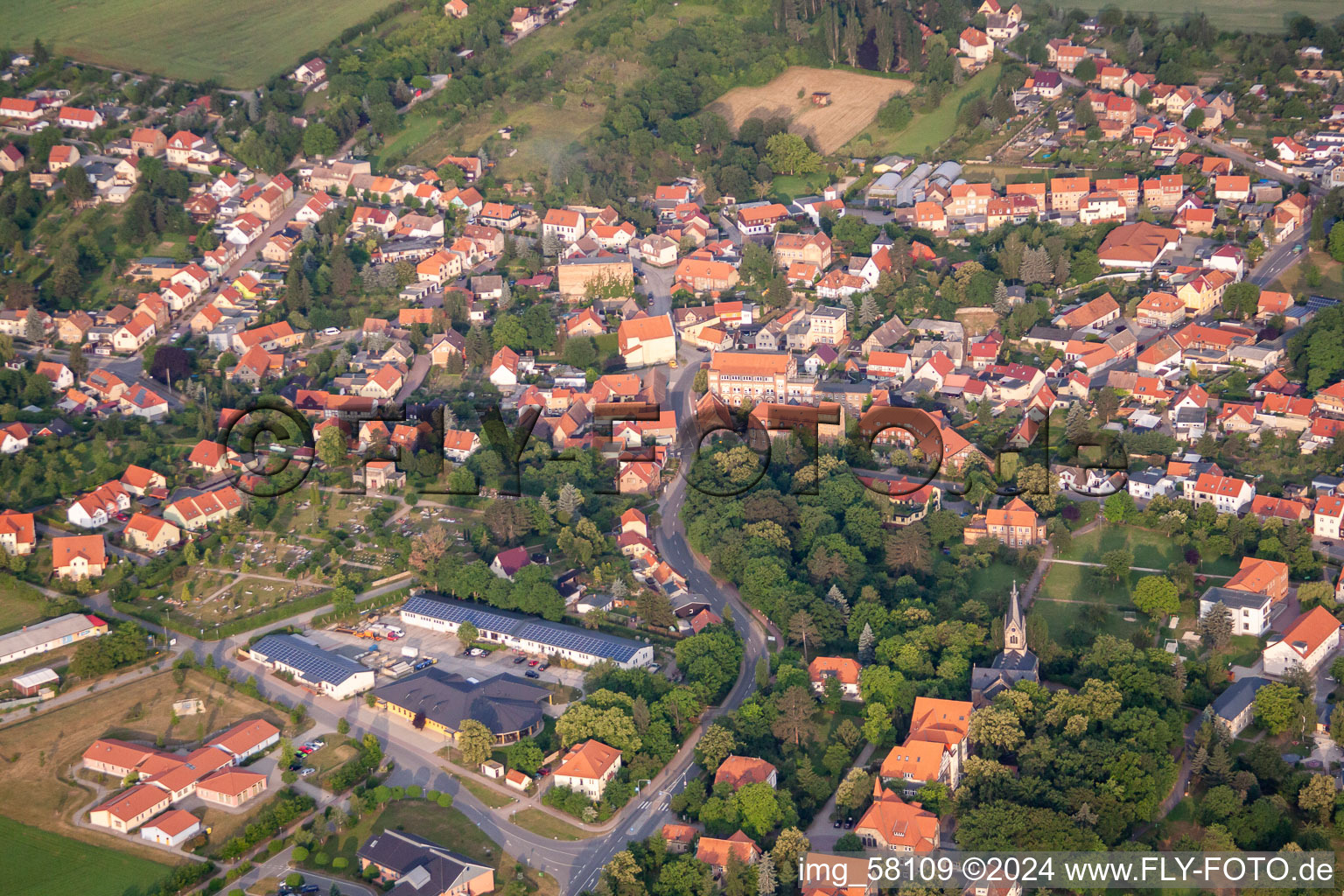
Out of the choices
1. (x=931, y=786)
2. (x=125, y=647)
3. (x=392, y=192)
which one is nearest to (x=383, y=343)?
(x=392, y=192)

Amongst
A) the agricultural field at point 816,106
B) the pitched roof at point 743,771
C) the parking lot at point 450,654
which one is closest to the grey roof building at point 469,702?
the parking lot at point 450,654

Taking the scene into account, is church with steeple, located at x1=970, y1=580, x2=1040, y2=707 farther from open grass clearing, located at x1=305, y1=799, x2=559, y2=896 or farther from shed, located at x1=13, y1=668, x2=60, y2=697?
shed, located at x1=13, y1=668, x2=60, y2=697

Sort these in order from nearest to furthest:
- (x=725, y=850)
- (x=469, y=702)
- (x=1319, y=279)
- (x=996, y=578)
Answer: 1. (x=725, y=850)
2. (x=469, y=702)
3. (x=996, y=578)
4. (x=1319, y=279)

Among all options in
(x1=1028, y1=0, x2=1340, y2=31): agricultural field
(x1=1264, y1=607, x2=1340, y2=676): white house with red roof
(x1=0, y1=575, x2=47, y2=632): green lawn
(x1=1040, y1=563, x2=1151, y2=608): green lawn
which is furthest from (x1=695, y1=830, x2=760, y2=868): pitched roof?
(x1=1028, y1=0, x2=1340, y2=31): agricultural field

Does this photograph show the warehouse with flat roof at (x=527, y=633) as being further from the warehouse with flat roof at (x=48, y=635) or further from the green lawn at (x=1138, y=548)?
the green lawn at (x=1138, y=548)

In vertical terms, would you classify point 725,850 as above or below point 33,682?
below

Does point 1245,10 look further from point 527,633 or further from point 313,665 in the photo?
point 313,665

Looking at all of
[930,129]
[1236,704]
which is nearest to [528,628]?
[1236,704]
